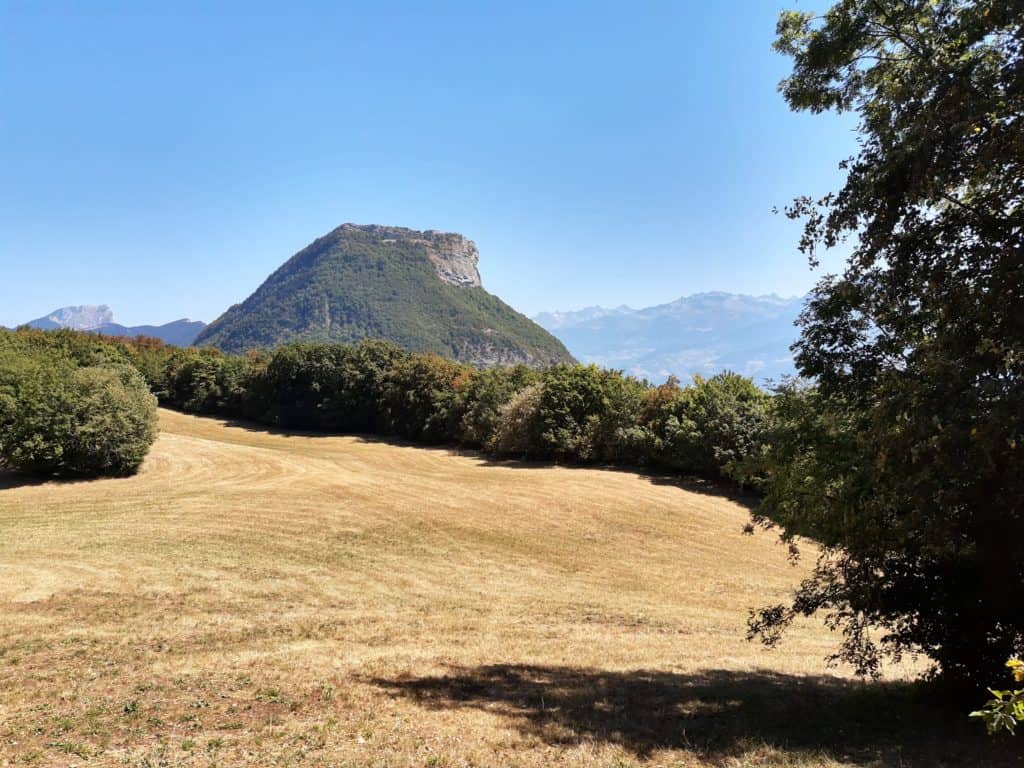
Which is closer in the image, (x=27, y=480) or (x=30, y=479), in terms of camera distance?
(x=27, y=480)

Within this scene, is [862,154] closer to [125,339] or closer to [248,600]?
[248,600]

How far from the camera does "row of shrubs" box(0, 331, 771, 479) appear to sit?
135 feet

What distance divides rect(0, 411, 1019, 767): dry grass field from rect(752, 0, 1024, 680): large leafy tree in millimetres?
1871

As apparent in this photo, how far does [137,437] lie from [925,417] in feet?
149

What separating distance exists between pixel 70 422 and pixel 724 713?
4273cm

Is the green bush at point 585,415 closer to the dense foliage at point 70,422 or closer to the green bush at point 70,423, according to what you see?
the dense foliage at point 70,422

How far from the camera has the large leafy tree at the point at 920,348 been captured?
6793 millimetres

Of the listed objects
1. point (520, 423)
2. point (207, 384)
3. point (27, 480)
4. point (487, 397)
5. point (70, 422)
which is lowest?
point (27, 480)

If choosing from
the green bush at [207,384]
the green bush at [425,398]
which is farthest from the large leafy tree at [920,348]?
the green bush at [207,384]

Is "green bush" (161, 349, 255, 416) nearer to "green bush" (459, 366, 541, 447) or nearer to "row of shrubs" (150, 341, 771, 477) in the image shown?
"row of shrubs" (150, 341, 771, 477)

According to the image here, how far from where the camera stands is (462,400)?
60.0 metres

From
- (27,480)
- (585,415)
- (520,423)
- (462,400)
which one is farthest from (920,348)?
(462,400)

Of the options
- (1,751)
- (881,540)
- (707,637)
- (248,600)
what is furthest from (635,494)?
(1,751)

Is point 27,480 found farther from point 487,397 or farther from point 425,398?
point 487,397
